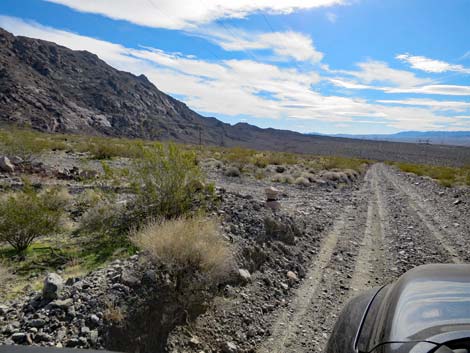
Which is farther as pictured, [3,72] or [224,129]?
[224,129]

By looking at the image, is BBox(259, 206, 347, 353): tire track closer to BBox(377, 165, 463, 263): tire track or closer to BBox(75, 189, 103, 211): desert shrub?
BBox(377, 165, 463, 263): tire track

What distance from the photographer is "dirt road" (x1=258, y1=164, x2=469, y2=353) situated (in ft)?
15.2

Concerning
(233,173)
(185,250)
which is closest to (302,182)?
(233,173)

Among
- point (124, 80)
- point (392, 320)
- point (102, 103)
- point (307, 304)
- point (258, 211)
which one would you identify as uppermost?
point (124, 80)

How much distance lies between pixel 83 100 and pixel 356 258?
380ft

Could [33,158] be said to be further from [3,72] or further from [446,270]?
[3,72]

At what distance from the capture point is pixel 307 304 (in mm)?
5270

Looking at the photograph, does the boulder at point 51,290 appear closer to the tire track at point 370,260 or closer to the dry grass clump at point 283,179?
the tire track at point 370,260

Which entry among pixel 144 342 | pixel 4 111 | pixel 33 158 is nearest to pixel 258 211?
pixel 144 342

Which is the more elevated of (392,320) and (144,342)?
(392,320)

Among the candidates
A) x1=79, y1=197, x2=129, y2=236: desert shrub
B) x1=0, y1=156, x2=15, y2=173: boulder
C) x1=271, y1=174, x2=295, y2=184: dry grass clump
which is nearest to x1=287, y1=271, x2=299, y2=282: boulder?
x1=79, y1=197, x2=129, y2=236: desert shrub

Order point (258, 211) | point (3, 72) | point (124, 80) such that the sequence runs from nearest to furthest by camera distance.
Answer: point (258, 211), point (3, 72), point (124, 80)

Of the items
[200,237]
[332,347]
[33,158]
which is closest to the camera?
[332,347]

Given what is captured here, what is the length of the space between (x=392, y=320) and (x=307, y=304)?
3.52m
